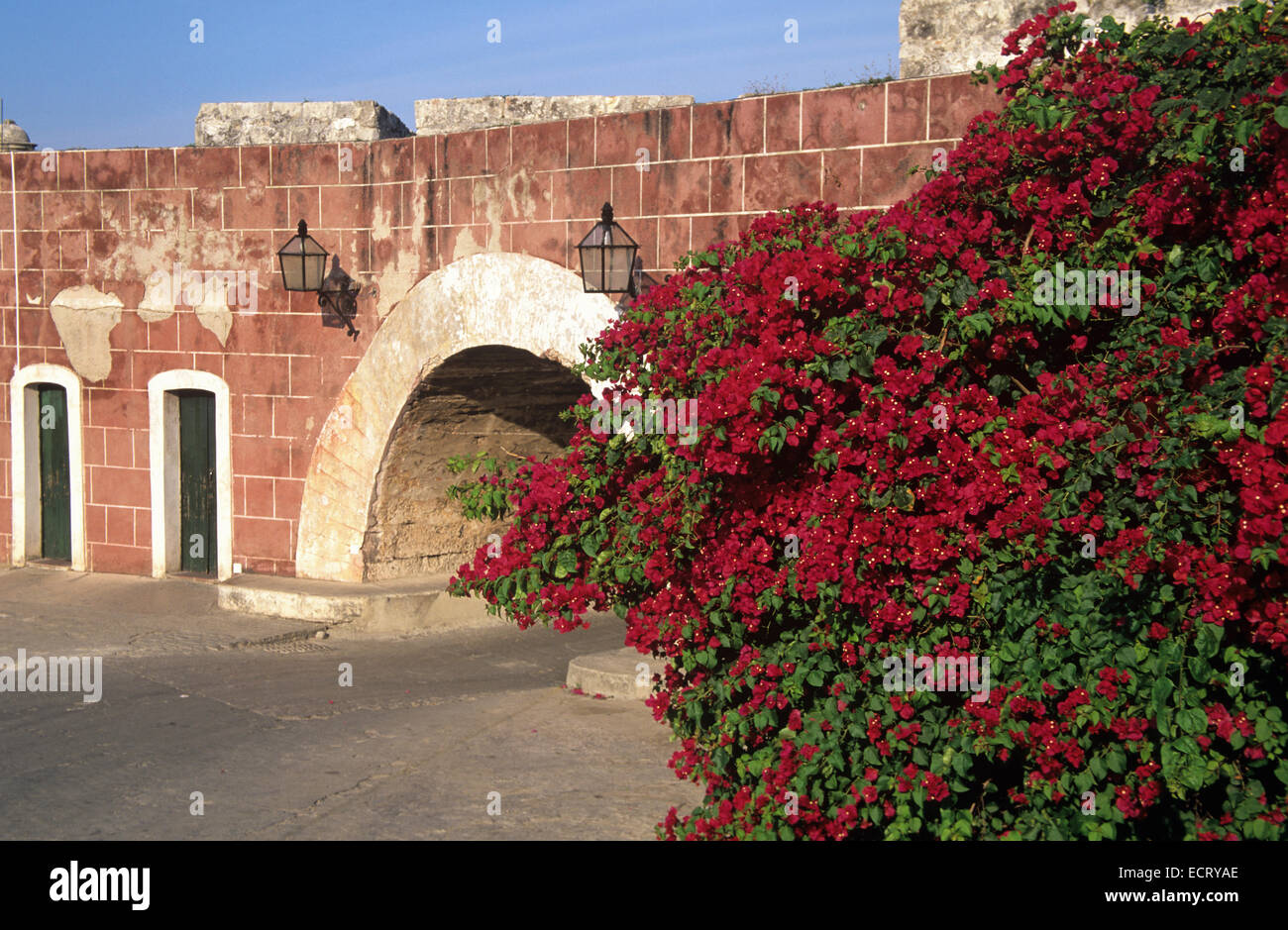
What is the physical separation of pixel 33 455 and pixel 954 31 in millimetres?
8249

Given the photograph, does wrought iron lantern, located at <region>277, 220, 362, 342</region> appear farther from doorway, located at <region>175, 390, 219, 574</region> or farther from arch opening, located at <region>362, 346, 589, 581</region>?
doorway, located at <region>175, 390, 219, 574</region>

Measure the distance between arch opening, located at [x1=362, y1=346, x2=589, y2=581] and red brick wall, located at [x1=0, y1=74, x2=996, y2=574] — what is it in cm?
68

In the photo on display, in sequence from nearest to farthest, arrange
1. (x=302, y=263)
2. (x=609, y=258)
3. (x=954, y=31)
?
(x=954, y=31) < (x=609, y=258) < (x=302, y=263)

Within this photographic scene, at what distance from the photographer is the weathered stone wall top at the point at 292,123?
9195 mm

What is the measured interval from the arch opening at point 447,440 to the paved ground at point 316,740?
782 mm

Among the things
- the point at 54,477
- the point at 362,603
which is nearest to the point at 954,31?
the point at 362,603

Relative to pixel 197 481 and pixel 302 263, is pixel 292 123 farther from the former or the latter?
pixel 197 481

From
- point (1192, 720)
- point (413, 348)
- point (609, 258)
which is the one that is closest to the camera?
point (1192, 720)

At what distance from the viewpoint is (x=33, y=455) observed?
10.2 m

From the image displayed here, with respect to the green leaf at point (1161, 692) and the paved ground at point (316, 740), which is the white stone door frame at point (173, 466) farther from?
the green leaf at point (1161, 692)

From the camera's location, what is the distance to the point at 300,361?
8.77 m

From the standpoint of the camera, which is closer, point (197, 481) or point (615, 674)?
point (615, 674)

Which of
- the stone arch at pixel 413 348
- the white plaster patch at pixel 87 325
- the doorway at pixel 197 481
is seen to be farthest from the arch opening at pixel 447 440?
the white plaster patch at pixel 87 325

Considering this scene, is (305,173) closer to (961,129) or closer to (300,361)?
(300,361)
